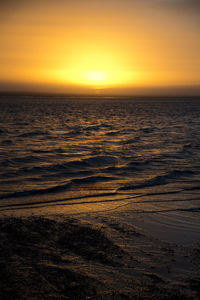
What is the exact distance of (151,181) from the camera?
357 inches

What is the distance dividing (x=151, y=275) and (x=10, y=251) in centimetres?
211

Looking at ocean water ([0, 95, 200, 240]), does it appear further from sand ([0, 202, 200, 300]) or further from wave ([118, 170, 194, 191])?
sand ([0, 202, 200, 300])

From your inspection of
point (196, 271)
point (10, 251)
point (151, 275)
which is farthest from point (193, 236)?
point (10, 251)

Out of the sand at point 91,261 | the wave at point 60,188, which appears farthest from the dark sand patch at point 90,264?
the wave at point 60,188

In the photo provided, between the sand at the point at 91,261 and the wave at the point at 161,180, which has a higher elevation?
the sand at the point at 91,261

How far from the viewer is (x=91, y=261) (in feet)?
13.3

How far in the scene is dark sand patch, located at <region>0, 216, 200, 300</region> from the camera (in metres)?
3.36

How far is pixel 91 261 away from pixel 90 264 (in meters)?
0.08

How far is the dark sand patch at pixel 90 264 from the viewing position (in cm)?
336

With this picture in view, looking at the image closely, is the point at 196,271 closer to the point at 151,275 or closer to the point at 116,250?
the point at 151,275

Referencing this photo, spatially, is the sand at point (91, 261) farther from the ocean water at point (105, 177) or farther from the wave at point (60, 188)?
the wave at point (60, 188)

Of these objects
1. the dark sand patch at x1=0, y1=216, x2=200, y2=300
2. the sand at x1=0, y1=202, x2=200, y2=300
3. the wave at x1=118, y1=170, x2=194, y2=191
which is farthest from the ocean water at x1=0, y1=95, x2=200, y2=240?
the dark sand patch at x1=0, y1=216, x2=200, y2=300

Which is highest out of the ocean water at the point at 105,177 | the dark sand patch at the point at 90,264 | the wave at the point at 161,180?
the dark sand patch at the point at 90,264

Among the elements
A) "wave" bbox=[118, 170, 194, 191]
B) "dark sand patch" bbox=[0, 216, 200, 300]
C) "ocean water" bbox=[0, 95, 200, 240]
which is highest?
"dark sand patch" bbox=[0, 216, 200, 300]
